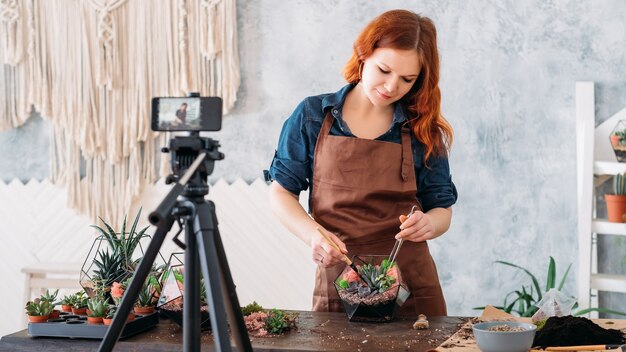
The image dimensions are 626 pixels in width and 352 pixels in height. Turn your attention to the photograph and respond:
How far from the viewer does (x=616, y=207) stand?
3760 mm

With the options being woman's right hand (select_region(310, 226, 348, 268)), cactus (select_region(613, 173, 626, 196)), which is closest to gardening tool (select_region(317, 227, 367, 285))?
woman's right hand (select_region(310, 226, 348, 268))

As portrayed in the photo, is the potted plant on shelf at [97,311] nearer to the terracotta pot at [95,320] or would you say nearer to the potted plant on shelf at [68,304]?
the terracotta pot at [95,320]

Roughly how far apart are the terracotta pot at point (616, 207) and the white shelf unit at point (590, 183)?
1.9 inches

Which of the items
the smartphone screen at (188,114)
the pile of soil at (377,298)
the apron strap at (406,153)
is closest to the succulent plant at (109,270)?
the pile of soil at (377,298)

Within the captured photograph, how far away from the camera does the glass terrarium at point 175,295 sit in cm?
217

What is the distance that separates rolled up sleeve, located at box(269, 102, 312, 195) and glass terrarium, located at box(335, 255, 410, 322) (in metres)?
0.49

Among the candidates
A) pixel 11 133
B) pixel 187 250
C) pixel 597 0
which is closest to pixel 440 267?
pixel 597 0

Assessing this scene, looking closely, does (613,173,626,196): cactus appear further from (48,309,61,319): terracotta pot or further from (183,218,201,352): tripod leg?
(183,218,201,352): tripod leg

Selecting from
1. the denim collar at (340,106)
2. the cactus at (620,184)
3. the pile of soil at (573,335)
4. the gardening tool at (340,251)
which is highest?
the denim collar at (340,106)

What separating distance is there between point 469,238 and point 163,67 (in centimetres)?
180

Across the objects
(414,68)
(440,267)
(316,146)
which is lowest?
(440,267)

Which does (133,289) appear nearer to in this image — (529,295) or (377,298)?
(377,298)

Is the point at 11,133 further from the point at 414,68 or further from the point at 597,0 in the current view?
the point at 597,0

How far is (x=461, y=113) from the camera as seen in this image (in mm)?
4090
